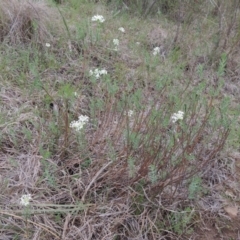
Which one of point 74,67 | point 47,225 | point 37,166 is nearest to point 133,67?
point 74,67

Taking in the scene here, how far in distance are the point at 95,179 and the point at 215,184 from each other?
70 cm

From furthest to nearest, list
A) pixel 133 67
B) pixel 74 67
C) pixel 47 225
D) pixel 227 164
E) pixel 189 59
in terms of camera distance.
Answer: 1. pixel 189 59
2. pixel 133 67
3. pixel 74 67
4. pixel 227 164
5. pixel 47 225

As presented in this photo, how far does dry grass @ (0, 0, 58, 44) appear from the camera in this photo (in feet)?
9.59

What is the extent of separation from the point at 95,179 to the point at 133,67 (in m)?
1.36

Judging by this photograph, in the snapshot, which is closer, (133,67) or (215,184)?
(215,184)

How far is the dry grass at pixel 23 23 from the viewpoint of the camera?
9.59 feet

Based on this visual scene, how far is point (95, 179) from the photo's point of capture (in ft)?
6.10

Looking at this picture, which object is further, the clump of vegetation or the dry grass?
the dry grass

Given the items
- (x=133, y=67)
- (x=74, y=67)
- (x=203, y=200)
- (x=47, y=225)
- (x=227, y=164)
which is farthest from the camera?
(x=133, y=67)

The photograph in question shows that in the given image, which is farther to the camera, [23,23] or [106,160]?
[23,23]

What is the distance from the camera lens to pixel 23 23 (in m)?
2.97

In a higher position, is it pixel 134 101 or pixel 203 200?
pixel 134 101

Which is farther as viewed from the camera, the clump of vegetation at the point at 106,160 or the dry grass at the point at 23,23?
the dry grass at the point at 23,23

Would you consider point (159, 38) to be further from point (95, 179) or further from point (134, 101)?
point (95, 179)
